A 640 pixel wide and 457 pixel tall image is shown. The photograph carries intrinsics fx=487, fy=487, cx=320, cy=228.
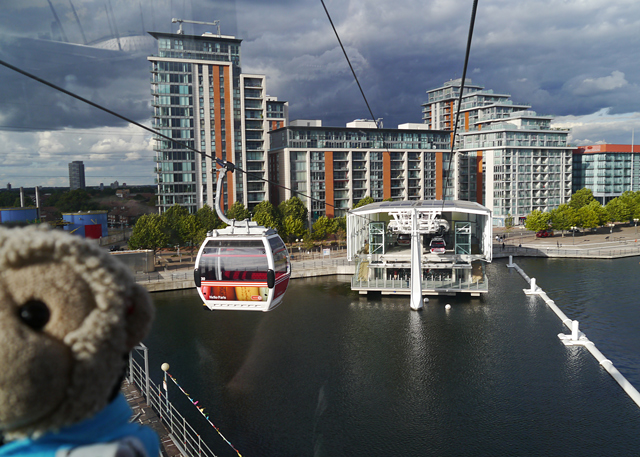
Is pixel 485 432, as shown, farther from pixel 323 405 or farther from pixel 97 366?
pixel 97 366

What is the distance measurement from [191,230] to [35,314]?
42.0m

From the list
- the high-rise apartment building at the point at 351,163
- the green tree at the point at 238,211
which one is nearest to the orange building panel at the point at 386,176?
the high-rise apartment building at the point at 351,163

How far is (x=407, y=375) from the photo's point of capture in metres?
18.2

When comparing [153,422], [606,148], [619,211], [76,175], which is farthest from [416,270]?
[606,148]

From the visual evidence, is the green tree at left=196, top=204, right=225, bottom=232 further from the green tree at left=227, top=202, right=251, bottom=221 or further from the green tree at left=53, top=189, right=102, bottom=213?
the green tree at left=53, top=189, right=102, bottom=213

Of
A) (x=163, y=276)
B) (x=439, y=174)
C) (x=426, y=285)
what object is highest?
(x=439, y=174)

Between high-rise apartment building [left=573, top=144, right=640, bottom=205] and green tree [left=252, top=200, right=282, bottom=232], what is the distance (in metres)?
53.7

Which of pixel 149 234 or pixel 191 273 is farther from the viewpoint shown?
pixel 149 234

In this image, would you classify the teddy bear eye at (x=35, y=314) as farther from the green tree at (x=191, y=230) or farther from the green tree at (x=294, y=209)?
the green tree at (x=294, y=209)

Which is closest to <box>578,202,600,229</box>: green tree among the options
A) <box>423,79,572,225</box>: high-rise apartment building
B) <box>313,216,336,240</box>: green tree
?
<box>423,79,572,225</box>: high-rise apartment building

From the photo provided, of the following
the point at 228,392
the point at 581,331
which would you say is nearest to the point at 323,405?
the point at 228,392

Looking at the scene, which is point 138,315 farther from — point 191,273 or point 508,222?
point 508,222

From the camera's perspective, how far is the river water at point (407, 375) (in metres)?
13.7

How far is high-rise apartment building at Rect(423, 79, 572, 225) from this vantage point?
222 feet
